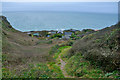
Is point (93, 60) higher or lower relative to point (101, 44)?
lower

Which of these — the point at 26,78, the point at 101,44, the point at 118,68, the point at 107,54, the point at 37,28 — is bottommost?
the point at 26,78

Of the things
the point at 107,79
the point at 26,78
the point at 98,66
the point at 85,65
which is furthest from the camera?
the point at 85,65

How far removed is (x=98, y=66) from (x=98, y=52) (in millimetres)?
2095

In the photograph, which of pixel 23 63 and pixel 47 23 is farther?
pixel 47 23

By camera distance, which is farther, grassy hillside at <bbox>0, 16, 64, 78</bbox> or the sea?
the sea

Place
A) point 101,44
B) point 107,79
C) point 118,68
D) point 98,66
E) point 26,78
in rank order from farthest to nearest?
point 101,44 → point 98,66 → point 118,68 → point 26,78 → point 107,79

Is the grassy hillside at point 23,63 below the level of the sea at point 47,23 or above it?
below

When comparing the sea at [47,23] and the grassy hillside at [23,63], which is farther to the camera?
the sea at [47,23]

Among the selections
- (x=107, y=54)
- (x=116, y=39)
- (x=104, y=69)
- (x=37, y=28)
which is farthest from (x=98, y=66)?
(x=37, y=28)

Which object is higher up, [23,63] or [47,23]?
[47,23]

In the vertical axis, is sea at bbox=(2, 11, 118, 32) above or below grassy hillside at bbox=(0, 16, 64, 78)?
above

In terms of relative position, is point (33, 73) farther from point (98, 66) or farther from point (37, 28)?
point (37, 28)

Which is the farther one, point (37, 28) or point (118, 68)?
point (37, 28)

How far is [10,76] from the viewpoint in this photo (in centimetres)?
986
